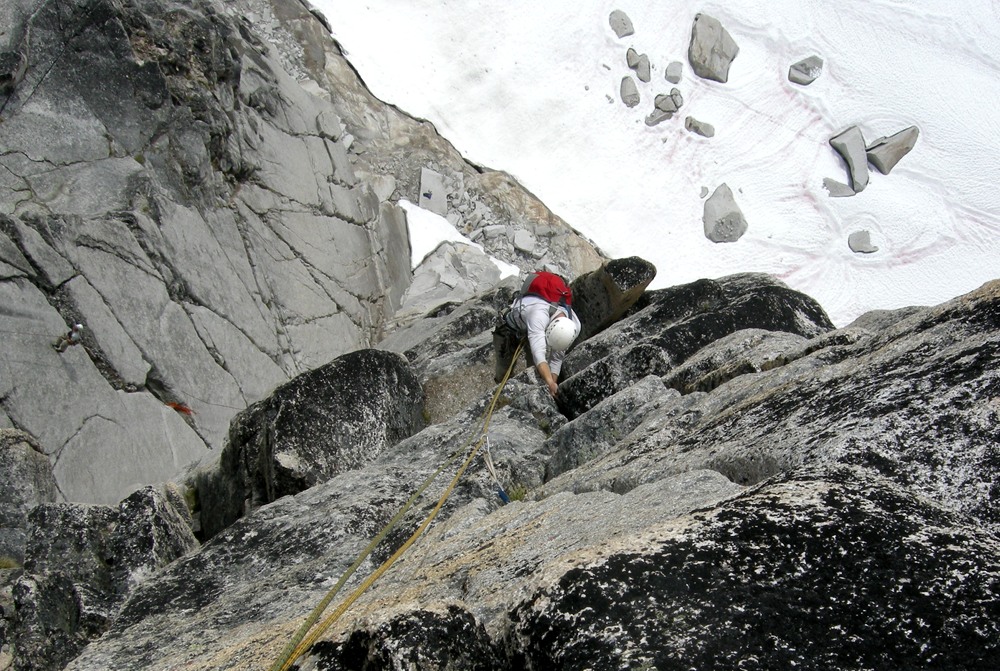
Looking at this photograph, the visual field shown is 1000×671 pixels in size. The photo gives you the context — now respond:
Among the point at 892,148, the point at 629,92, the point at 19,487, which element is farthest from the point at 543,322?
the point at 892,148

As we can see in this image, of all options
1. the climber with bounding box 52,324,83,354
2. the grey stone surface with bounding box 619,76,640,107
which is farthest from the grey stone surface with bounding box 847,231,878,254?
the climber with bounding box 52,324,83,354

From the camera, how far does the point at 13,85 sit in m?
10.3

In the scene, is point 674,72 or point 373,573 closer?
point 373,573

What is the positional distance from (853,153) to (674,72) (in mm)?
4847

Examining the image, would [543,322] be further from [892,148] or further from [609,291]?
[892,148]

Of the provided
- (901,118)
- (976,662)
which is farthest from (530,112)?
(976,662)

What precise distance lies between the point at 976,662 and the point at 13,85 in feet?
35.8

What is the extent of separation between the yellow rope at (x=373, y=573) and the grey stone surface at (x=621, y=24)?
17517 mm

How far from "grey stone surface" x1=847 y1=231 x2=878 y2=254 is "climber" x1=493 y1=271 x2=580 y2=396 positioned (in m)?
15.0

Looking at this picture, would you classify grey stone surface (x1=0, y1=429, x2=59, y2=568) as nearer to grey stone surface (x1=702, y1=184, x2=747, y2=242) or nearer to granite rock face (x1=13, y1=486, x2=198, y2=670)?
granite rock face (x1=13, y1=486, x2=198, y2=670)

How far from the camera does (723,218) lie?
22.2m

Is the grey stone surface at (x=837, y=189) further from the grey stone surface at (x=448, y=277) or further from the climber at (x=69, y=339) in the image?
the climber at (x=69, y=339)

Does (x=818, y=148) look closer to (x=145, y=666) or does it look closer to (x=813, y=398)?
(x=813, y=398)

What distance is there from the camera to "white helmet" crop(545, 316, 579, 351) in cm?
845
